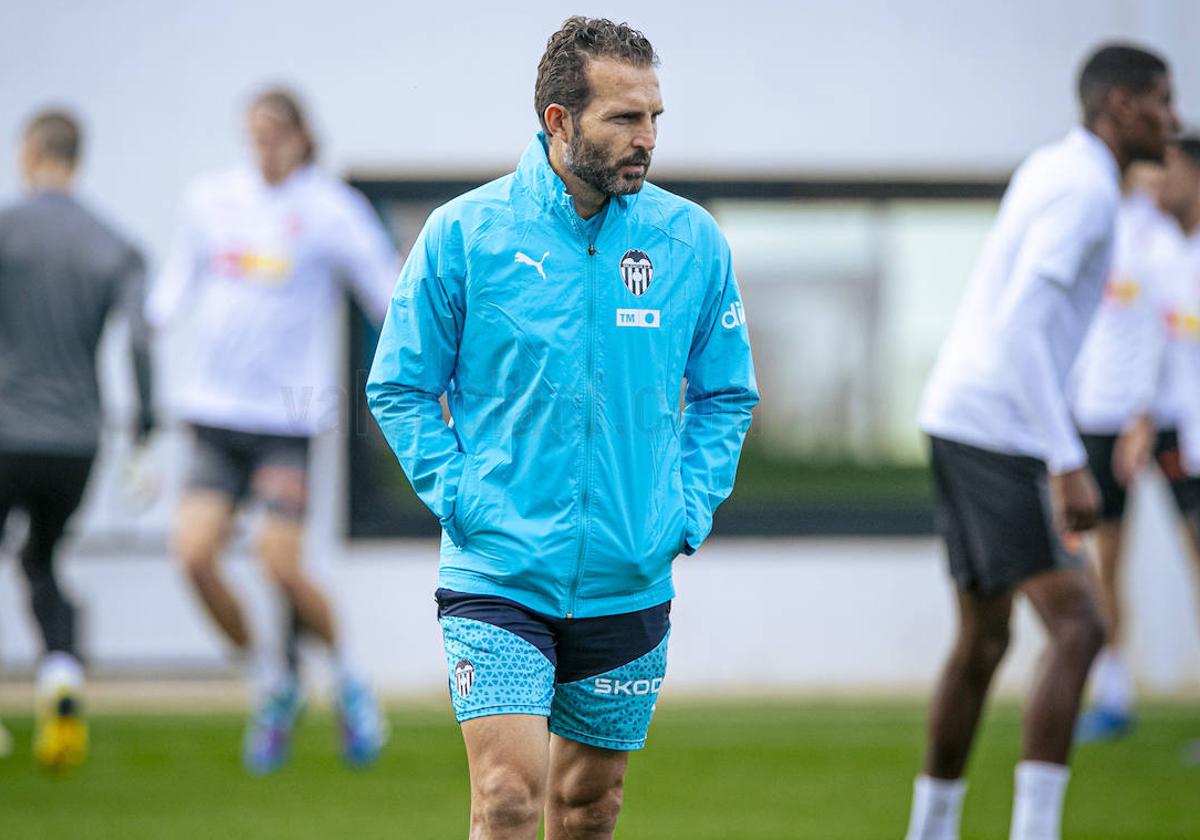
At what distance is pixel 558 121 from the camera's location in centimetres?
389

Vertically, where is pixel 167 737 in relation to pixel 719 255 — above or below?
below

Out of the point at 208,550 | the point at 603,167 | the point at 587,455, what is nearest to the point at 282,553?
the point at 208,550

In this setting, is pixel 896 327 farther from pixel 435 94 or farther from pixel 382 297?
pixel 382 297

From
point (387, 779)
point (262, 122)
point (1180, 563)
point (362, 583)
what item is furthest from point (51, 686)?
point (1180, 563)

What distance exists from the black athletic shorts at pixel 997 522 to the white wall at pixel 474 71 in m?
5.28

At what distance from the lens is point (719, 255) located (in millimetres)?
4074

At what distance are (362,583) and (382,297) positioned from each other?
108 inches

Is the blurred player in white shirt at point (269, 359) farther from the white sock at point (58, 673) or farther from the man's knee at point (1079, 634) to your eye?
the man's knee at point (1079, 634)

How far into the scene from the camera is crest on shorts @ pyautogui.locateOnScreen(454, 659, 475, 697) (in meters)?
3.78

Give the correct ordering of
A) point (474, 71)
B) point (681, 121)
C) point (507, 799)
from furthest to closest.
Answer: point (681, 121), point (474, 71), point (507, 799)

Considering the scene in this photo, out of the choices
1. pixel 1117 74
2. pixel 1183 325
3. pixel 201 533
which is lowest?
pixel 201 533

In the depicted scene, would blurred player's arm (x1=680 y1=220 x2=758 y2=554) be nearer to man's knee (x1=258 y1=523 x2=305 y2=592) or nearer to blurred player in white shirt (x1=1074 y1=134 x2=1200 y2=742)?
man's knee (x1=258 y1=523 x2=305 y2=592)

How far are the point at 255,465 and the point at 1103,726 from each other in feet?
13.0

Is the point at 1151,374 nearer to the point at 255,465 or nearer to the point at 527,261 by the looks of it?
the point at 255,465
